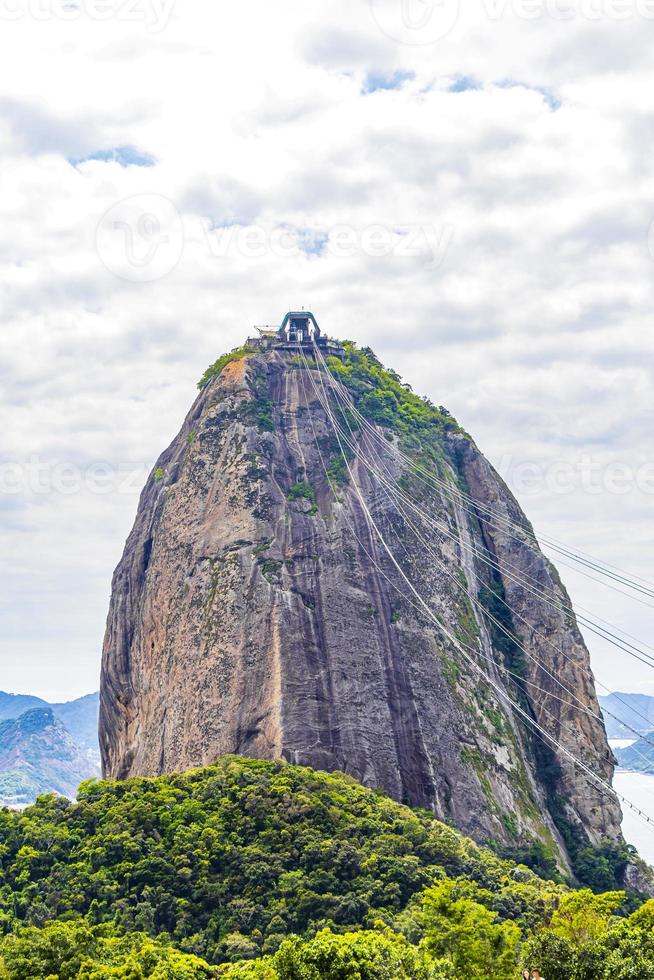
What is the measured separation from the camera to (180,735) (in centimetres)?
6206

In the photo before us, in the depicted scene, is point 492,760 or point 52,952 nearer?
point 52,952

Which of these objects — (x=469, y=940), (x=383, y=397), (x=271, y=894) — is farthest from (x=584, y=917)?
(x=383, y=397)

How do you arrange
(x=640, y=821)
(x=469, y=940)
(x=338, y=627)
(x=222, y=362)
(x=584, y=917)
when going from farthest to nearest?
(x=640, y=821), (x=222, y=362), (x=338, y=627), (x=584, y=917), (x=469, y=940)

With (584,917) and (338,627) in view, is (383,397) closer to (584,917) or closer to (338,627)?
(338,627)

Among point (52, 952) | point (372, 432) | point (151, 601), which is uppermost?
point (372, 432)

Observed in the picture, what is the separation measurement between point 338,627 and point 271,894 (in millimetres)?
19049

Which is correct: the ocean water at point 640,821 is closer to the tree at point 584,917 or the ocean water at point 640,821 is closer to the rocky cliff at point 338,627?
the rocky cliff at point 338,627

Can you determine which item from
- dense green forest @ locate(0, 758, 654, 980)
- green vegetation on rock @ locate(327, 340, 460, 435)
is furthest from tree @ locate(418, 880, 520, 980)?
green vegetation on rock @ locate(327, 340, 460, 435)

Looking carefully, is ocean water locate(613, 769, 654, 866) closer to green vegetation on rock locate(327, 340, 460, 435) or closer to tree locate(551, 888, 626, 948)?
green vegetation on rock locate(327, 340, 460, 435)

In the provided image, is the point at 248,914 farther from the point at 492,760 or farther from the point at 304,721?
the point at 492,760

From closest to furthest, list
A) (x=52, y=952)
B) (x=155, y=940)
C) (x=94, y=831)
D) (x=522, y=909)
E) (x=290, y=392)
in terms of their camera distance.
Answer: (x=52, y=952) → (x=155, y=940) → (x=522, y=909) → (x=94, y=831) → (x=290, y=392)

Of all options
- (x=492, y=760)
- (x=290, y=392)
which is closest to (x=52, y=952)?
(x=492, y=760)

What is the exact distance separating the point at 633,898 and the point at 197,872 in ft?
89.4

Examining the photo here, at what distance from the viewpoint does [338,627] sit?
64.4 metres
